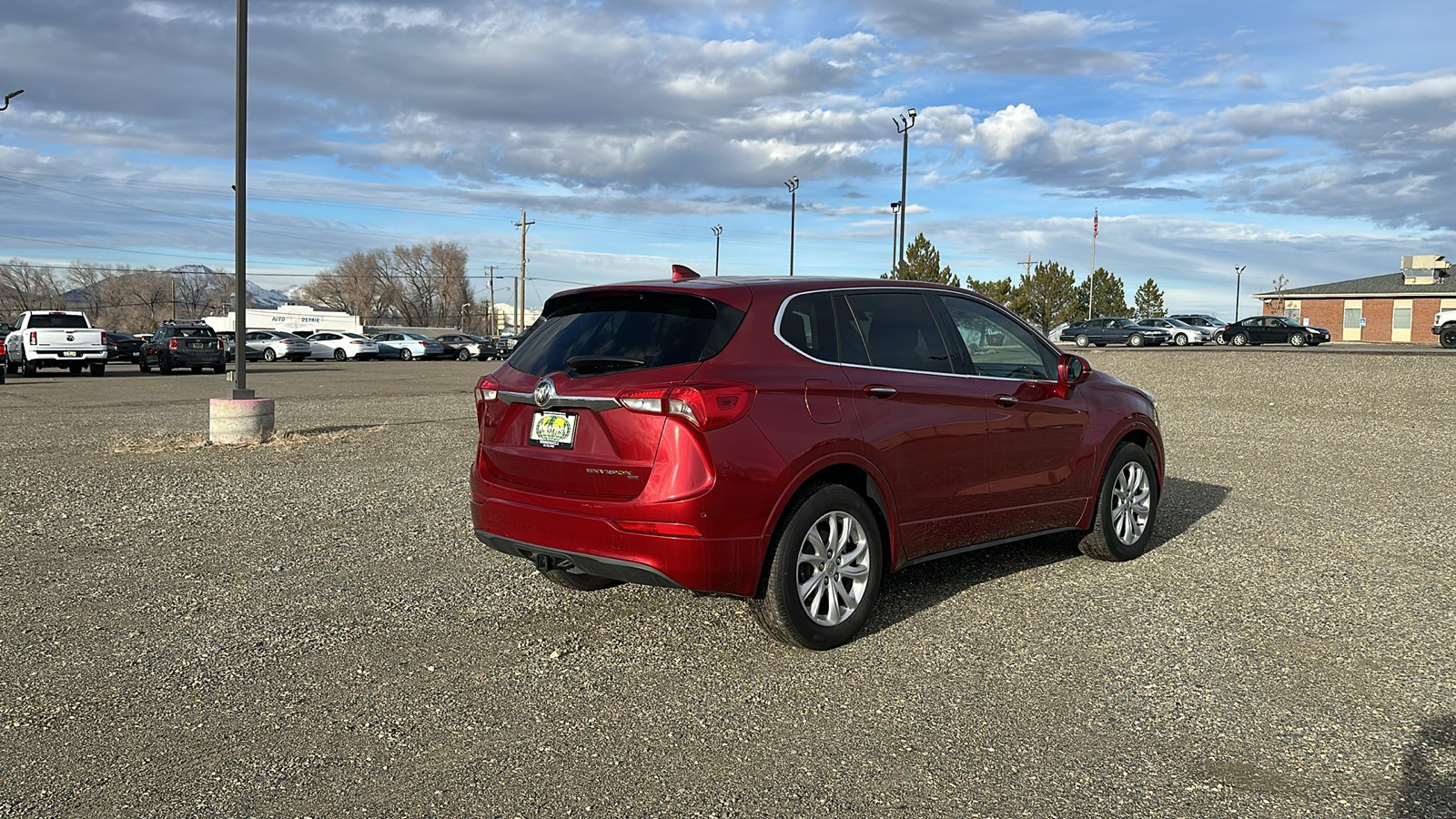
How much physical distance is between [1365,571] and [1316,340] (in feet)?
147

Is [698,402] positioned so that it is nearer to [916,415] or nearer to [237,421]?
[916,415]

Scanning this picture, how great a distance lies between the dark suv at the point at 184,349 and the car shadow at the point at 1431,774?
35174mm

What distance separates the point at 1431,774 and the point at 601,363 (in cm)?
335

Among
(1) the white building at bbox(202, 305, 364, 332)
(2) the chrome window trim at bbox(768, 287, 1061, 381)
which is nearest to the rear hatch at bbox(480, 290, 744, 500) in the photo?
(2) the chrome window trim at bbox(768, 287, 1061, 381)

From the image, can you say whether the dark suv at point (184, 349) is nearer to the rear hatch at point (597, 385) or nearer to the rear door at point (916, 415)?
the rear hatch at point (597, 385)

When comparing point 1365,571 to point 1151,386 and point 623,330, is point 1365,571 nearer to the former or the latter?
point 623,330

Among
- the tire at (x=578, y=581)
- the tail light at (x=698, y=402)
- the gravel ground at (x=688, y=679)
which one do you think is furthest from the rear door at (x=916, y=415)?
the tire at (x=578, y=581)

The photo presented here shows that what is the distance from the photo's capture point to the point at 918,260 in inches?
2183

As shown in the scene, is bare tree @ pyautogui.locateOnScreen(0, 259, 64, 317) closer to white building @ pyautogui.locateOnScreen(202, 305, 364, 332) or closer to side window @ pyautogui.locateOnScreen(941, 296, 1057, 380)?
white building @ pyautogui.locateOnScreen(202, 305, 364, 332)

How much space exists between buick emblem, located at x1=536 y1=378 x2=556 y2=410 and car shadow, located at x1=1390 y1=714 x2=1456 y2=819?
3.38 m

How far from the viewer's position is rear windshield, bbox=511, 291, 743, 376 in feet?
15.5

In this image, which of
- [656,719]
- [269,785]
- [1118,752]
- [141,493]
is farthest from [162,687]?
[141,493]

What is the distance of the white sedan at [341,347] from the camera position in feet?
172

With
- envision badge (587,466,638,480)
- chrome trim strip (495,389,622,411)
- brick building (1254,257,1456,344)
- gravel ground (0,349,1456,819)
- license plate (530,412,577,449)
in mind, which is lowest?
gravel ground (0,349,1456,819)
